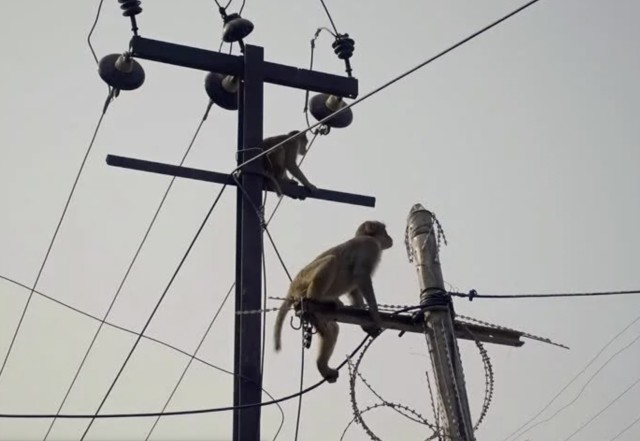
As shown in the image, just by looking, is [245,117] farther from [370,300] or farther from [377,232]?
[377,232]

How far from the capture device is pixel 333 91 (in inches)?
282

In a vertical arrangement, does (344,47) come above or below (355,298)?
above

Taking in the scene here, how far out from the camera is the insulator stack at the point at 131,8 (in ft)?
22.2

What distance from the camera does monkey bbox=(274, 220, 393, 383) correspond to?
7238 millimetres

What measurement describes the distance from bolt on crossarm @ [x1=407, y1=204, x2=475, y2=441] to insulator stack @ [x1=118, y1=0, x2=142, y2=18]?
Answer: 275 centimetres

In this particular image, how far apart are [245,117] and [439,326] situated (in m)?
2.13

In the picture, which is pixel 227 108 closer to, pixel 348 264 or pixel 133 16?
pixel 133 16

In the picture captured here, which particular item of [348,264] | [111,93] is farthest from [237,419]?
[111,93]

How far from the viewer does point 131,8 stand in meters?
6.78

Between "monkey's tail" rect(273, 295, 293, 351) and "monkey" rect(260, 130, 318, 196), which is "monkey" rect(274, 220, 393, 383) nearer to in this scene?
"monkey's tail" rect(273, 295, 293, 351)

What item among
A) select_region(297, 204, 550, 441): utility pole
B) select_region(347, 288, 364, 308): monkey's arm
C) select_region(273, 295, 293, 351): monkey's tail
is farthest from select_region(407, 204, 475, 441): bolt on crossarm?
select_region(273, 295, 293, 351): monkey's tail

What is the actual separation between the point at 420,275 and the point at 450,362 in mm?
844

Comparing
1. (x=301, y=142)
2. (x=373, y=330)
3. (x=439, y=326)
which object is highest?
(x=301, y=142)

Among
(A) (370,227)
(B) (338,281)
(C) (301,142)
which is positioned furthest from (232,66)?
(C) (301,142)
